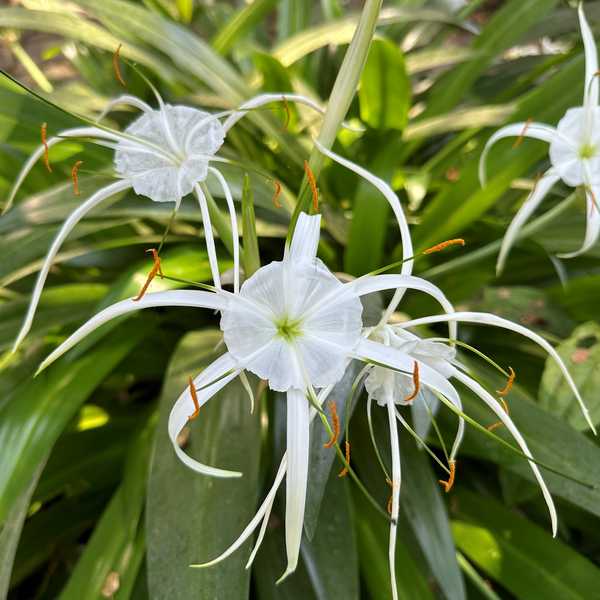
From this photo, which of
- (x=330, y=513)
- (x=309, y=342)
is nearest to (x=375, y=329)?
(x=309, y=342)

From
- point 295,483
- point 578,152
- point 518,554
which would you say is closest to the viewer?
point 295,483

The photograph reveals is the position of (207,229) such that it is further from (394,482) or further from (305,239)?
(394,482)

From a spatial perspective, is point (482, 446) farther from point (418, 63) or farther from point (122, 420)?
point (418, 63)

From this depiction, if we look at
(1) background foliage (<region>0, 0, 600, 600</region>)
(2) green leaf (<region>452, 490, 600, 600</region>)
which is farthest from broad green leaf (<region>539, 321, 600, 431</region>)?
(2) green leaf (<region>452, 490, 600, 600</region>)

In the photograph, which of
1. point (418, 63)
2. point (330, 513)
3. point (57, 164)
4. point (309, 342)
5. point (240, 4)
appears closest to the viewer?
point (309, 342)

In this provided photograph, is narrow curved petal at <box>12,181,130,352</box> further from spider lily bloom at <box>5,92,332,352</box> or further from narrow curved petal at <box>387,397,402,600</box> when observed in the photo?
narrow curved petal at <box>387,397,402,600</box>

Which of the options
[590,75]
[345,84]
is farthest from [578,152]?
[345,84]
